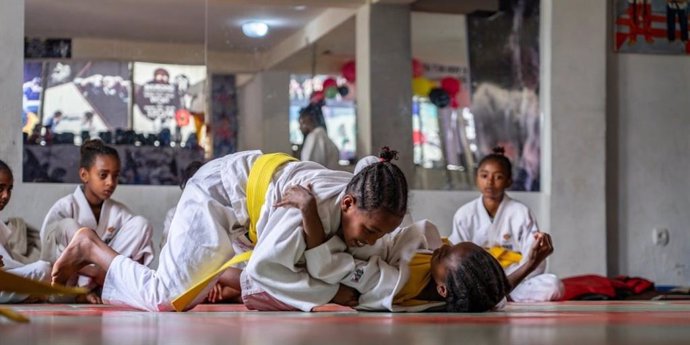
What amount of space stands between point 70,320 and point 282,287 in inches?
34.0

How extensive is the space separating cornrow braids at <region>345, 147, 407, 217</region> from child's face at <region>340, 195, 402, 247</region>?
2cm

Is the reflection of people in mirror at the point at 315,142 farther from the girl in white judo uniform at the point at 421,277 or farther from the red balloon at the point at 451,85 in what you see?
the girl in white judo uniform at the point at 421,277

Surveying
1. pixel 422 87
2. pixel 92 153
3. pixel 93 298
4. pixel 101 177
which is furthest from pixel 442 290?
pixel 422 87

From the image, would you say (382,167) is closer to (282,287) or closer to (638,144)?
(282,287)

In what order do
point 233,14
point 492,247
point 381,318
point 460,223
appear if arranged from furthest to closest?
1. point 233,14
2. point 460,223
3. point 492,247
4. point 381,318

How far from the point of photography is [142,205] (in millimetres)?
7801

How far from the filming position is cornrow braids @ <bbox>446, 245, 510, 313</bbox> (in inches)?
156

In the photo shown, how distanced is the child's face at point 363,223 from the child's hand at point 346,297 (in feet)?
0.61

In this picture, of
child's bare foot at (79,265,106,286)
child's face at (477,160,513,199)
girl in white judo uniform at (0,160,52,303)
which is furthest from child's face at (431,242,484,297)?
child's face at (477,160,513,199)

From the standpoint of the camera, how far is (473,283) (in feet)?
13.0

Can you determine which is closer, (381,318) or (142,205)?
(381,318)

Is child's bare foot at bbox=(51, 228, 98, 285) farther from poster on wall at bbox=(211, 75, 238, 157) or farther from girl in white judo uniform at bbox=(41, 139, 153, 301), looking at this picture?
poster on wall at bbox=(211, 75, 238, 157)

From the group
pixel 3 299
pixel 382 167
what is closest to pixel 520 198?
pixel 3 299

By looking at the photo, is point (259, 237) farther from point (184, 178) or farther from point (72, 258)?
point (184, 178)
